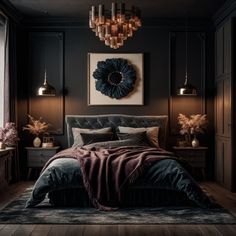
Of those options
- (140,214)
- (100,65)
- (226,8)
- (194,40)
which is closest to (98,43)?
(100,65)

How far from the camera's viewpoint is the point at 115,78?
7.97m

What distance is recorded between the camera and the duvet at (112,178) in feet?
17.0

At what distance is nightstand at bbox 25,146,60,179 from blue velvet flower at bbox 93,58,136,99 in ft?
5.00

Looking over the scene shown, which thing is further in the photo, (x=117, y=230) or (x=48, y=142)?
(x=48, y=142)

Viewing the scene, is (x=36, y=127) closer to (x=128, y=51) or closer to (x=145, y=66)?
(x=128, y=51)

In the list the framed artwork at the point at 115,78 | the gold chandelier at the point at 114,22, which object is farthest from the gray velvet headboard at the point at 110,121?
Answer: the gold chandelier at the point at 114,22

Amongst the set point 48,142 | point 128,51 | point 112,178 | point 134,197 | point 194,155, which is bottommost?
point 134,197

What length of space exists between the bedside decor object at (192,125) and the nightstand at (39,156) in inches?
96.0

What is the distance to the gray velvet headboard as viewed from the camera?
785cm

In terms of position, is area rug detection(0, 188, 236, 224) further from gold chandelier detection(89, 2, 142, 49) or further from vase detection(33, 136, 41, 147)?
vase detection(33, 136, 41, 147)

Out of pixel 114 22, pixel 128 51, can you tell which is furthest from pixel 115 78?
pixel 114 22

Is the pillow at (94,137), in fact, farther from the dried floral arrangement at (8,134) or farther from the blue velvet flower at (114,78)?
the dried floral arrangement at (8,134)

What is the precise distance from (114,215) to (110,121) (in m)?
3.25

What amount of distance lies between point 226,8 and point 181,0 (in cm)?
81
